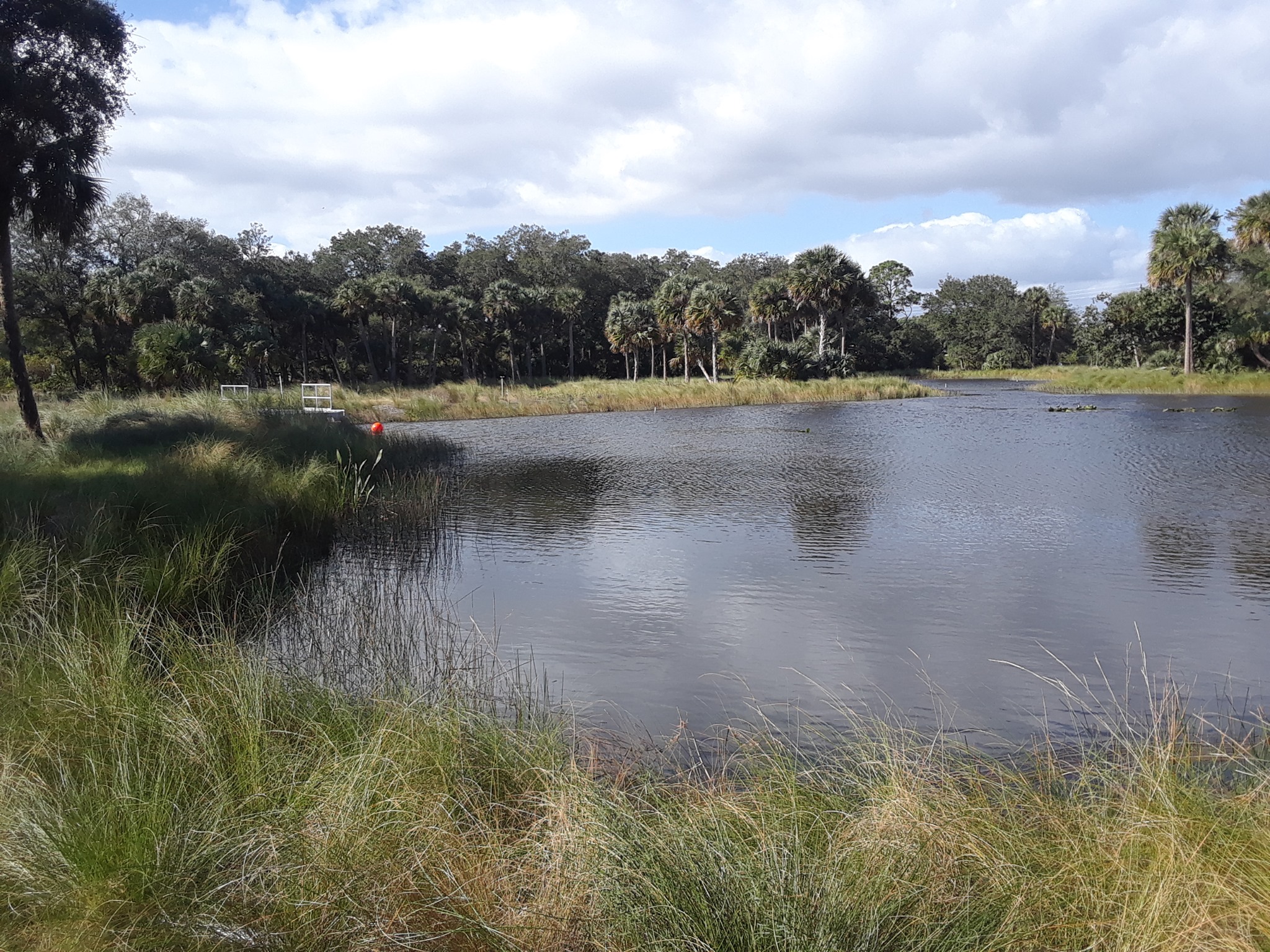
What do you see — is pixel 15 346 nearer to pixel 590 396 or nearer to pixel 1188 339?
pixel 590 396

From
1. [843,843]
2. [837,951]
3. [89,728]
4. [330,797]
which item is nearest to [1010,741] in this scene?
[843,843]

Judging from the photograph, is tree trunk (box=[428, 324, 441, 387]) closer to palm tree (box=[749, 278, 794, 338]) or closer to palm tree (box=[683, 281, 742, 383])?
→ palm tree (box=[683, 281, 742, 383])

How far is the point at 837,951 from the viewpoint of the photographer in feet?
8.57

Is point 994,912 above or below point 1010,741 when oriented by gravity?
above

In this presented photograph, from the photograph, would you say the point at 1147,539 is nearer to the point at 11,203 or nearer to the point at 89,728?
the point at 89,728

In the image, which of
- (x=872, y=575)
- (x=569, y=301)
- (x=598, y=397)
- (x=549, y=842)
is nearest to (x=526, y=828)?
(x=549, y=842)

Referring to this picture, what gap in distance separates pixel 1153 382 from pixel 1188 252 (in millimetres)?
6615

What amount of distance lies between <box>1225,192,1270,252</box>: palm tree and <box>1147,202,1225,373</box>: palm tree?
116cm

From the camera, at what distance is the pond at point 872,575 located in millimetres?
6695

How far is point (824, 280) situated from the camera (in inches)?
2156

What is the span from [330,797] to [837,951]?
2.00m

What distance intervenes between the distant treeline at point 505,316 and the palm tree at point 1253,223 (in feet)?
0.71

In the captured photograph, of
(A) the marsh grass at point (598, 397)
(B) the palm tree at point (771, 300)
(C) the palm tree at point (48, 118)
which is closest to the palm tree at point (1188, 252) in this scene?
(A) the marsh grass at point (598, 397)

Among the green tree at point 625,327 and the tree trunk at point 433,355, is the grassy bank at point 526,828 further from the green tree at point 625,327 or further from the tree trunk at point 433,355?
the green tree at point 625,327
